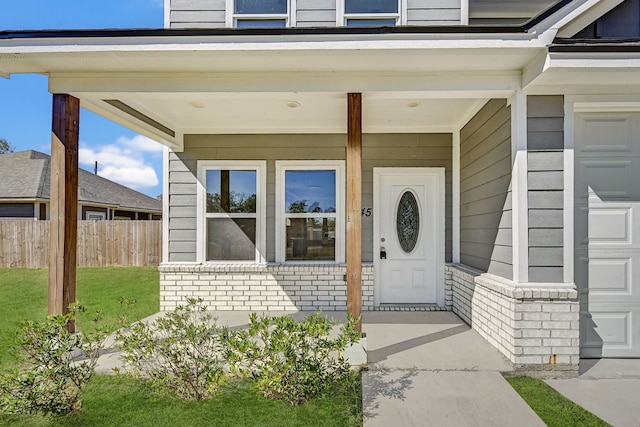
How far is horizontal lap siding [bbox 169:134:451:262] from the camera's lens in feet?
17.7

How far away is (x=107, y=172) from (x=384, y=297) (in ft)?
314

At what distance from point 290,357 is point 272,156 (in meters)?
3.43

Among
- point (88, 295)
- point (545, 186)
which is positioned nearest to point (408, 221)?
point (545, 186)

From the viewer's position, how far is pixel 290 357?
2686mm

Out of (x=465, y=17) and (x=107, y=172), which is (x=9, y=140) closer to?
(x=465, y=17)

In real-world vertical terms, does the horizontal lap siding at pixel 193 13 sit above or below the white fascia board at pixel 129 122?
above

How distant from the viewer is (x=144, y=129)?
459cm

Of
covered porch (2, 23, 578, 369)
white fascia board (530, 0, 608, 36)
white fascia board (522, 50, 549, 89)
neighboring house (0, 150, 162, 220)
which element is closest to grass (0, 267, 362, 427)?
covered porch (2, 23, 578, 369)

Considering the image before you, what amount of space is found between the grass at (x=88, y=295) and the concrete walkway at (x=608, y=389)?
4.10 metres

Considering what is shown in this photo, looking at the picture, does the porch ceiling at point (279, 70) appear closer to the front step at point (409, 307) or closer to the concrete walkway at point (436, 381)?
the concrete walkway at point (436, 381)

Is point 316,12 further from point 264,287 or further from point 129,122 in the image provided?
point 264,287

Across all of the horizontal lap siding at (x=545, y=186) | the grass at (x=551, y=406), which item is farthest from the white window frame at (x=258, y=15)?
the grass at (x=551, y=406)

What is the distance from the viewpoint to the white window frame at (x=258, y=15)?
15.3 feet

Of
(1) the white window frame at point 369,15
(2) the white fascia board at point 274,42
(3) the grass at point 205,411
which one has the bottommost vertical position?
(3) the grass at point 205,411
